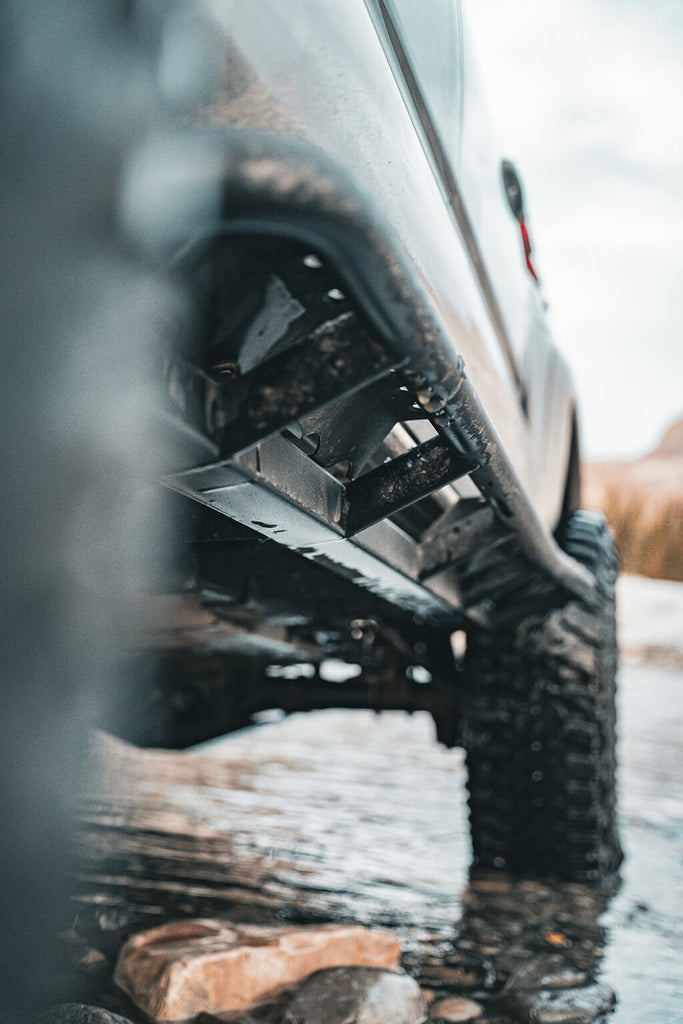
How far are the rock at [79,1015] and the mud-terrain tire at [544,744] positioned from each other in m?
1.49

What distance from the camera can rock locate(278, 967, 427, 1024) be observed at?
145 cm

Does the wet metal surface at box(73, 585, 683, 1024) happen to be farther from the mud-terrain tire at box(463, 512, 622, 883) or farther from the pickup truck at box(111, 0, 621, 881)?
the pickup truck at box(111, 0, 621, 881)

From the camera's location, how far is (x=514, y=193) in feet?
7.32

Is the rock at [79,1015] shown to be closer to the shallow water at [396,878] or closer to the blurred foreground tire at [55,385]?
the shallow water at [396,878]

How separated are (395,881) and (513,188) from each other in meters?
1.91

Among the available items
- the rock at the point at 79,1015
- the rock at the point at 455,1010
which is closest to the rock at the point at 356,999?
the rock at the point at 455,1010

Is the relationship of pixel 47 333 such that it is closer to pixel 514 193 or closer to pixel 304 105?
pixel 304 105

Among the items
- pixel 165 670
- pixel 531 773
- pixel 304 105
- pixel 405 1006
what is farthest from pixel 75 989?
pixel 304 105

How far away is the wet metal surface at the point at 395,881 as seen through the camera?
176 centimetres

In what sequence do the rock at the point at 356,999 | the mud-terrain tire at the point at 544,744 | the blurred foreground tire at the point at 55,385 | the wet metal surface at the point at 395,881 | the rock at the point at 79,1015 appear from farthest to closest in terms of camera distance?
1. the mud-terrain tire at the point at 544,744
2. the wet metal surface at the point at 395,881
3. the rock at the point at 356,999
4. the rock at the point at 79,1015
5. the blurred foreground tire at the point at 55,385

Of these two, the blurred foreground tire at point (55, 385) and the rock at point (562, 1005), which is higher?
the blurred foreground tire at point (55, 385)

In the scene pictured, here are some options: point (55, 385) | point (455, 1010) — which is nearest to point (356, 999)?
point (455, 1010)

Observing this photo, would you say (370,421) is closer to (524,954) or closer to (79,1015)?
(79,1015)

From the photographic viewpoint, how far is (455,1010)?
1568mm
